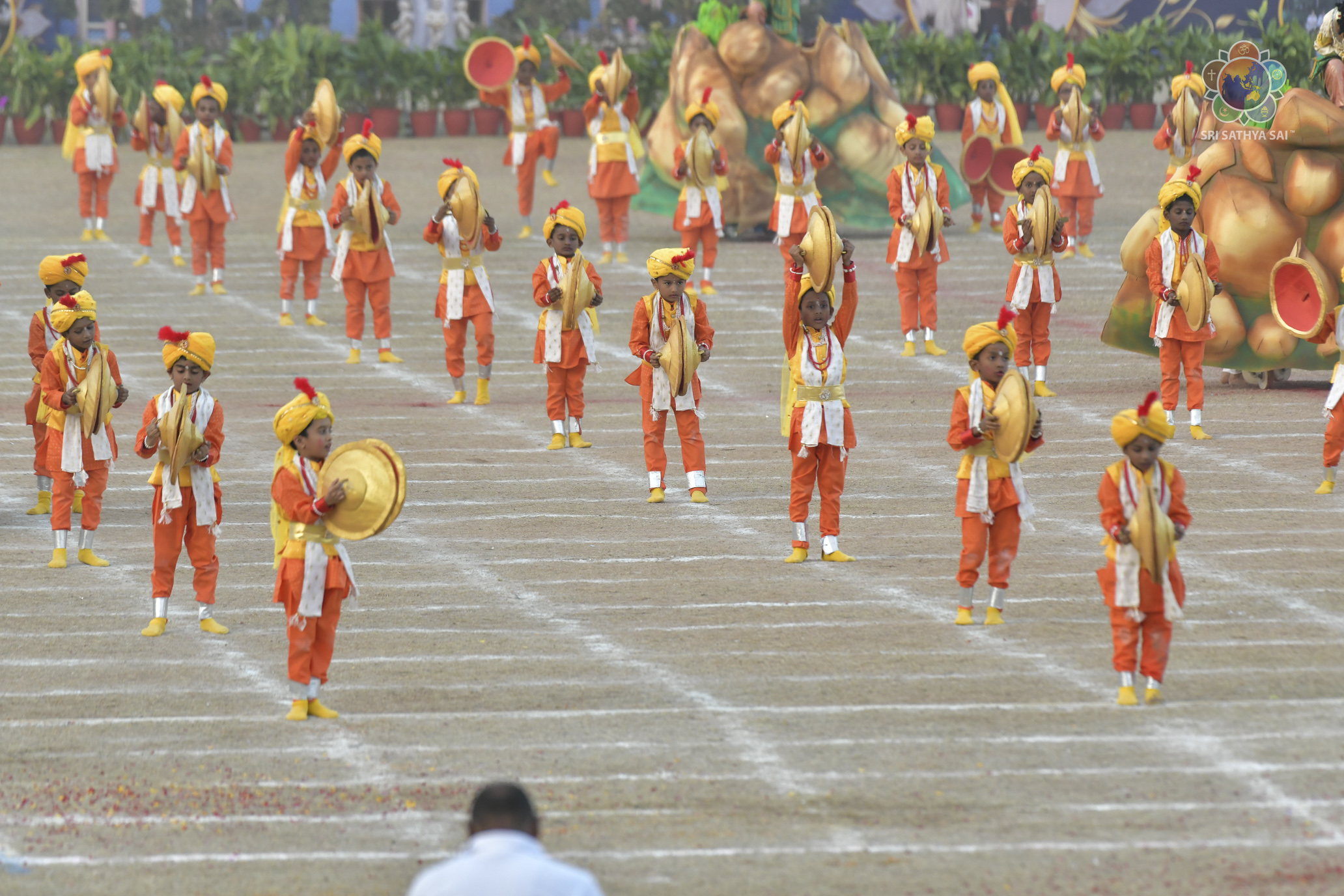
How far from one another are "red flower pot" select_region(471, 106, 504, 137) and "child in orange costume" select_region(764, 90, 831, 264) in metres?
12.6

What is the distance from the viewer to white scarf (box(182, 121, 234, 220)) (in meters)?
19.3

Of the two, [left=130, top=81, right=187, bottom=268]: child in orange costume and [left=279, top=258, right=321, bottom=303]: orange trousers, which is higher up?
[left=130, top=81, right=187, bottom=268]: child in orange costume

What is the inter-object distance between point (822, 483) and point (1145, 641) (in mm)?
2801

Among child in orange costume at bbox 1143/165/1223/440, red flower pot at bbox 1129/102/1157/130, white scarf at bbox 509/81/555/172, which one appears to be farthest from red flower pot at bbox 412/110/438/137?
child in orange costume at bbox 1143/165/1223/440

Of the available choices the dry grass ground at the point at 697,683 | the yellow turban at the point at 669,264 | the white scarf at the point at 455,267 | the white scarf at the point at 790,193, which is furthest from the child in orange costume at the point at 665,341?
the white scarf at the point at 790,193

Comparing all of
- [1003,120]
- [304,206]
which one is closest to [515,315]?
[304,206]

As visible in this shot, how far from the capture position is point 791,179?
63.1ft

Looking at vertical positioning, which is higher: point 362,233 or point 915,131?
point 915,131

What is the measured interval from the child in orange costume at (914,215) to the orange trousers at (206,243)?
23.1 feet

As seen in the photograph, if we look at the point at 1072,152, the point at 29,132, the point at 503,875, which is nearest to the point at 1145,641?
the point at 503,875

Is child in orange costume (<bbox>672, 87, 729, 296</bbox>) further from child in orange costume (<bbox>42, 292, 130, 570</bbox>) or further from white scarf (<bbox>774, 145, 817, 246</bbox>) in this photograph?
child in orange costume (<bbox>42, 292, 130, 570</bbox>)

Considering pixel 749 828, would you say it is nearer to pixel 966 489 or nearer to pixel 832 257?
pixel 966 489

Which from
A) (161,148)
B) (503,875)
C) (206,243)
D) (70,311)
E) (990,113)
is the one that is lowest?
(503,875)

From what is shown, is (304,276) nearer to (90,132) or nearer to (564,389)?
(90,132)
